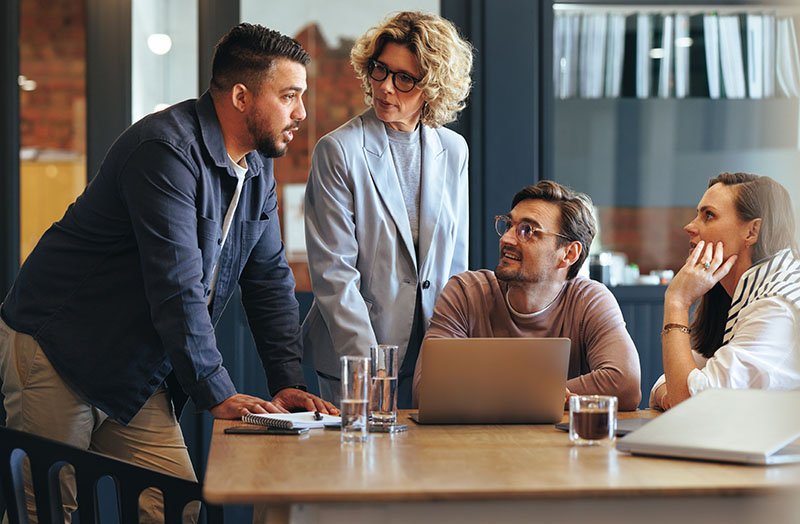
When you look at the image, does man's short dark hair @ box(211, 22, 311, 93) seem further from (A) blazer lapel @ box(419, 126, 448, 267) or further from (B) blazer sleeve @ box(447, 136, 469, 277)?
(B) blazer sleeve @ box(447, 136, 469, 277)

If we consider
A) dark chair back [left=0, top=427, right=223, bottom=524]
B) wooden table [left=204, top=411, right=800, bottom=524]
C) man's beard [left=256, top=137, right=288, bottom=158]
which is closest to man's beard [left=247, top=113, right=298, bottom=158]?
man's beard [left=256, top=137, right=288, bottom=158]

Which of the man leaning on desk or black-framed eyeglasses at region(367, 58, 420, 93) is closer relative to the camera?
the man leaning on desk

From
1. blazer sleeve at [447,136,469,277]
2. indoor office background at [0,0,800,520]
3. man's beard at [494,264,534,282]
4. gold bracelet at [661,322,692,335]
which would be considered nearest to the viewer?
gold bracelet at [661,322,692,335]

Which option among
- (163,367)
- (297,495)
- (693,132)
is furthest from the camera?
(693,132)

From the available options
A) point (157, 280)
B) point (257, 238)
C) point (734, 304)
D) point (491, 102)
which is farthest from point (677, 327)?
point (491, 102)

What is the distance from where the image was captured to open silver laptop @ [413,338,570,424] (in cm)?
171

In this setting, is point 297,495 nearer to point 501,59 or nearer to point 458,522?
point 458,522

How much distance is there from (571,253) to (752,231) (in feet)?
1.55

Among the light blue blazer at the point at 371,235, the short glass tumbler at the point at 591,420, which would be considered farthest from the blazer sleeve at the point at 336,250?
the short glass tumbler at the point at 591,420

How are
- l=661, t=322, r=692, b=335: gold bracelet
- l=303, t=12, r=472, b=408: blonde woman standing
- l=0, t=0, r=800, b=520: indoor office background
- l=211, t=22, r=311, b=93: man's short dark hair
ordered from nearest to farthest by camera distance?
l=661, t=322, r=692, b=335: gold bracelet, l=211, t=22, r=311, b=93: man's short dark hair, l=303, t=12, r=472, b=408: blonde woman standing, l=0, t=0, r=800, b=520: indoor office background

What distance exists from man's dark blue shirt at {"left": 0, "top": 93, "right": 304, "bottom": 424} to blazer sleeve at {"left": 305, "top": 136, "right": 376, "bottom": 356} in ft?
0.52

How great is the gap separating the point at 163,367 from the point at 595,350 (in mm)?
1087

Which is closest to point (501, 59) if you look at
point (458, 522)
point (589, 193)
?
point (589, 193)

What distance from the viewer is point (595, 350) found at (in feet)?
7.20
